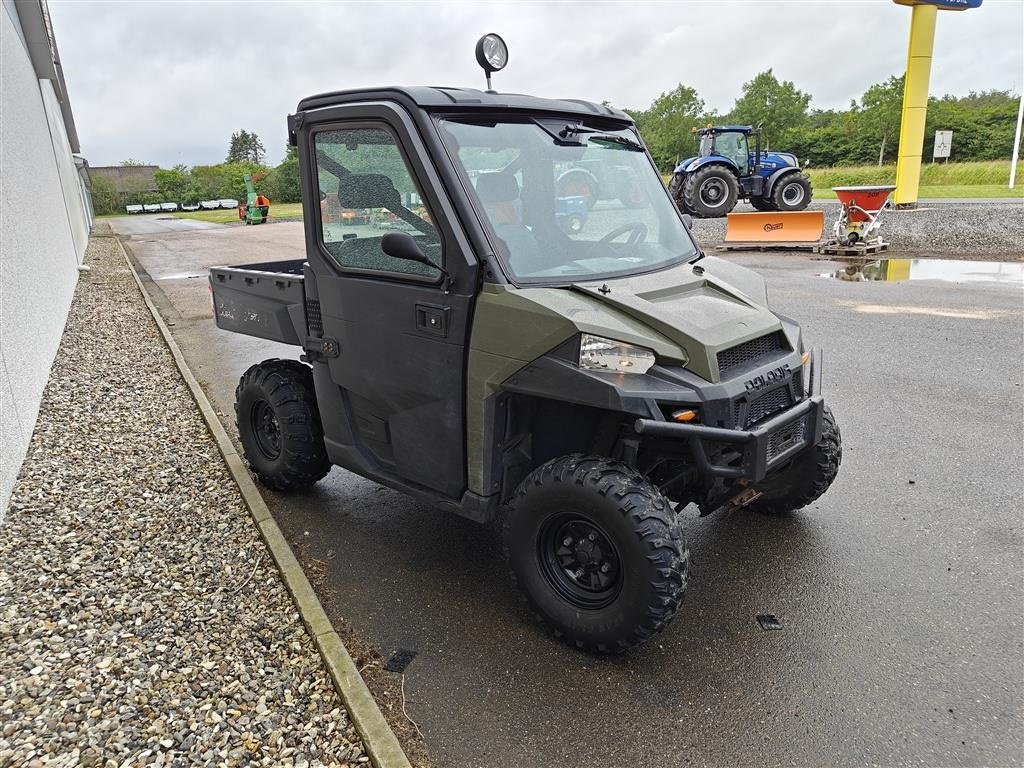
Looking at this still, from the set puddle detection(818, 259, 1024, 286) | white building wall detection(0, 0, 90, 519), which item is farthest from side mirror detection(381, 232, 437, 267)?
puddle detection(818, 259, 1024, 286)

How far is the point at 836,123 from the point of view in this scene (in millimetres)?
49781

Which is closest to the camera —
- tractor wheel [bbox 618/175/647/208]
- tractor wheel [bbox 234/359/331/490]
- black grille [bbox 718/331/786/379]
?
black grille [bbox 718/331/786/379]

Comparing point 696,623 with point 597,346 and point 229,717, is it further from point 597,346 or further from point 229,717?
point 229,717

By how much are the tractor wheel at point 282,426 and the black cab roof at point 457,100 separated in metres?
1.63

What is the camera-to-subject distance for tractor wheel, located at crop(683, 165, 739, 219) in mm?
19391

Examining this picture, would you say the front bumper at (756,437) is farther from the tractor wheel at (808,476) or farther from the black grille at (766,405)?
the tractor wheel at (808,476)

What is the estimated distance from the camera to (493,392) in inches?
125

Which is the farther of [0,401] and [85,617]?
[0,401]

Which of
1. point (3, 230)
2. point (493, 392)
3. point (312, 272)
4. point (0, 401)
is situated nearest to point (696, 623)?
point (493, 392)

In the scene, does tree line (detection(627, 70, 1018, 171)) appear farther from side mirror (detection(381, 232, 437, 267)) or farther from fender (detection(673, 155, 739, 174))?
side mirror (detection(381, 232, 437, 267))

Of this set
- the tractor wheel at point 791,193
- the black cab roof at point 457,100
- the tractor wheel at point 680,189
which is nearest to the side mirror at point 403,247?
the black cab roof at point 457,100

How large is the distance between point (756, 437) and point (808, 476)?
133 centimetres

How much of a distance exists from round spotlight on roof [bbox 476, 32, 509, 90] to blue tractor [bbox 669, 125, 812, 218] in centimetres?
1654

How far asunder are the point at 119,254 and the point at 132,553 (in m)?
21.3
